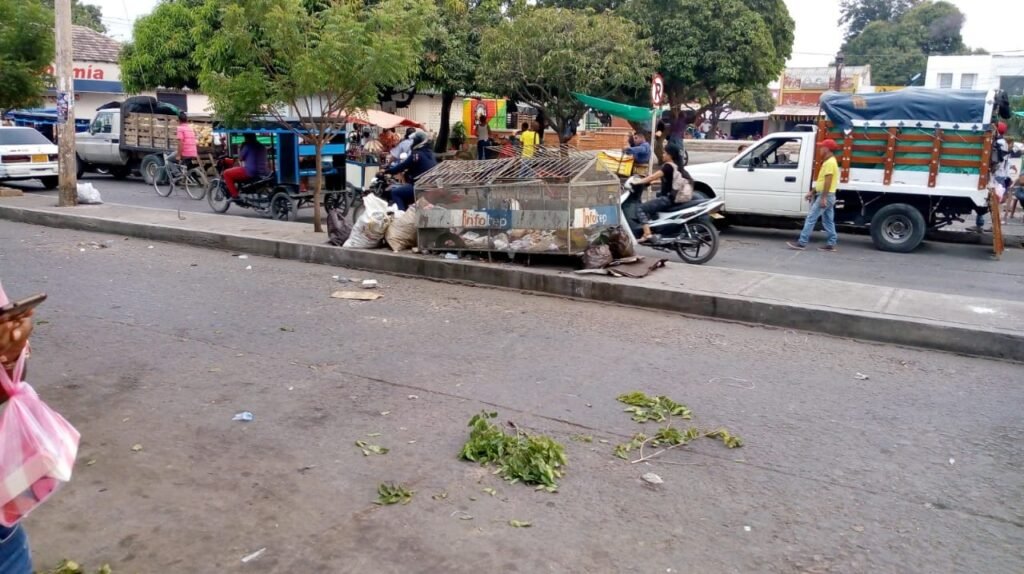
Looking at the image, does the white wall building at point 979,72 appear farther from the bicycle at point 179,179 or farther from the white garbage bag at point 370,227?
the white garbage bag at point 370,227

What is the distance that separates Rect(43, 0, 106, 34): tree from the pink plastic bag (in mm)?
61220

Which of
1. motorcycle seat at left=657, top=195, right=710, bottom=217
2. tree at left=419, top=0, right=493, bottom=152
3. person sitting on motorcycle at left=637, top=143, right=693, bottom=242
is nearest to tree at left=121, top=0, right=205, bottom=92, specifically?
tree at left=419, top=0, right=493, bottom=152

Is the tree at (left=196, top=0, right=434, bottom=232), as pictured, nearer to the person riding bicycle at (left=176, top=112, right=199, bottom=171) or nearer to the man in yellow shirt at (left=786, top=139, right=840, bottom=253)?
the man in yellow shirt at (left=786, top=139, right=840, bottom=253)

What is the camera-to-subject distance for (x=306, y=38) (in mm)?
11820

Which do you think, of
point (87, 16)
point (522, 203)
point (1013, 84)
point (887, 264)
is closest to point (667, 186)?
point (522, 203)

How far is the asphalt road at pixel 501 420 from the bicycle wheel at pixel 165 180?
36.2ft

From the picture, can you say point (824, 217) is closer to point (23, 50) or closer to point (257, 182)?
point (257, 182)

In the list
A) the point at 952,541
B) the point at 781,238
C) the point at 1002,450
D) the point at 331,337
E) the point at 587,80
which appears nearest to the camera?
the point at 952,541

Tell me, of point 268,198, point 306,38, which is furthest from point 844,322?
point 268,198

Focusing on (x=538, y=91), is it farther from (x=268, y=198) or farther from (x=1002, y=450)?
(x=1002, y=450)

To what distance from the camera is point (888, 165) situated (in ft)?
42.4

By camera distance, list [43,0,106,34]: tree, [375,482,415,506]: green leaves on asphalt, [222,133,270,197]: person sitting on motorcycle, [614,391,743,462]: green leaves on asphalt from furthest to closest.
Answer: [43,0,106,34]: tree
[222,133,270,197]: person sitting on motorcycle
[614,391,743,462]: green leaves on asphalt
[375,482,415,506]: green leaves on asphalt

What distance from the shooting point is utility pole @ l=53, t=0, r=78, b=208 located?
14566 mm

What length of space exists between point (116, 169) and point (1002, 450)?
75.7 feet
